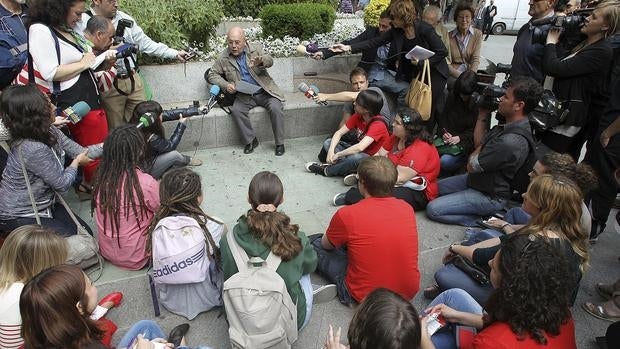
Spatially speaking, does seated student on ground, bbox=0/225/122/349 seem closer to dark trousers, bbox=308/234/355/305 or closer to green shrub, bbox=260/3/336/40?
dark trousers, bbox=308/234/355/305

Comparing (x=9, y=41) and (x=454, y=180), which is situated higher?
(x=9, y=41)

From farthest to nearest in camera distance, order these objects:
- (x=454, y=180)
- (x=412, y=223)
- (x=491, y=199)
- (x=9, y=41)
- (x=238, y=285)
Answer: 1. (x=454, y=180)
2. (x=491, y=199)
3. (x=9, y=41)
4. (x=412, y=223)
5. (x=238, y=285)

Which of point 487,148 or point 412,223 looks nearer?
point 412,223

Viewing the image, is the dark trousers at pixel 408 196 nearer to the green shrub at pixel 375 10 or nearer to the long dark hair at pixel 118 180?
the long dark hair at pixel 118 180

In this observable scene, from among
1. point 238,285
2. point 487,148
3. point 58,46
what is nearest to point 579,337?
point 487,148

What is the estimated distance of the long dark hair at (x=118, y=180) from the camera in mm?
2949

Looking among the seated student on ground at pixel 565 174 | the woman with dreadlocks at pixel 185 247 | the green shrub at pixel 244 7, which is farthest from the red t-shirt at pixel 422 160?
the green shrub at pixel 244 7

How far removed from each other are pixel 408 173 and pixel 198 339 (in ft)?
7.38

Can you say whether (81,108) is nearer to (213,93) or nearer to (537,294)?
(213,93)

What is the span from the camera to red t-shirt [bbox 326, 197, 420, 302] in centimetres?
267

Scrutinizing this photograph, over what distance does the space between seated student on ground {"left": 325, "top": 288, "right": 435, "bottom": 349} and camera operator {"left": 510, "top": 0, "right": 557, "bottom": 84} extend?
3.64 m

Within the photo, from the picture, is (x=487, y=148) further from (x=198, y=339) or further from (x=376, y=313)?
(x=198, y=339)

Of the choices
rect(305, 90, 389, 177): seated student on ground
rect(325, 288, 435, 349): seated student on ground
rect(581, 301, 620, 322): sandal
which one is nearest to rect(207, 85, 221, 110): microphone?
rect(305, 90, 389, 177): seated student on ground

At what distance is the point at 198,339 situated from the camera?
276 cm
